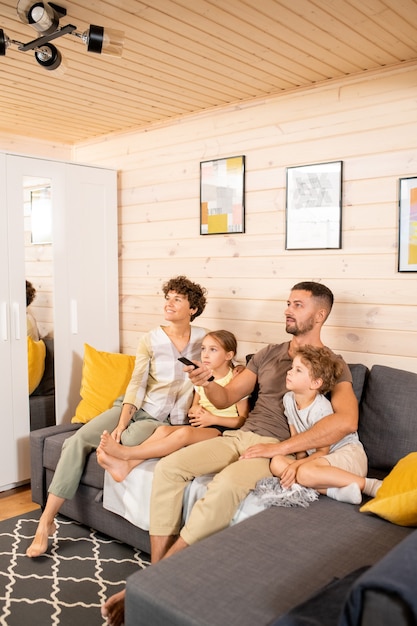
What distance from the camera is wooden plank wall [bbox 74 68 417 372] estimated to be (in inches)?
118

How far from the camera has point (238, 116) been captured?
3.62m

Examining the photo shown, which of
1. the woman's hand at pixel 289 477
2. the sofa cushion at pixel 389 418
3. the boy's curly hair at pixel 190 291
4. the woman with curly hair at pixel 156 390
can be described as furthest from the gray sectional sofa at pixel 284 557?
the boy's curly hair at pixel 190 291

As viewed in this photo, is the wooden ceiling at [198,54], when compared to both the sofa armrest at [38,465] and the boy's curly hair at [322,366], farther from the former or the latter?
the sofa armrest at [38,465]

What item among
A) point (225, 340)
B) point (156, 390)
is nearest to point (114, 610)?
point (156, 390)

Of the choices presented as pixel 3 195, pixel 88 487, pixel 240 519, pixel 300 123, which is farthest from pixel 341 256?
pixel 3 195

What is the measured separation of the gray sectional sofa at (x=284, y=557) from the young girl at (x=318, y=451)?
8 cm

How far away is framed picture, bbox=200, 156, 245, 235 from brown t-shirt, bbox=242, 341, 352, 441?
0.90 metres

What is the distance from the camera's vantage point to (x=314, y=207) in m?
3.26

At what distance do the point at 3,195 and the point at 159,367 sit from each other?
56.1 inches

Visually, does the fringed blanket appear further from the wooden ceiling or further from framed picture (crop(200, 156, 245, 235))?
the wooden ceiling

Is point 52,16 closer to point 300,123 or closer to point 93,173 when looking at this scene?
point 300,123

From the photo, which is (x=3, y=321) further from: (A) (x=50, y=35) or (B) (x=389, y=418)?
(B) (x=389, y=418)

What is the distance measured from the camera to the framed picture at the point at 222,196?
3605 mm

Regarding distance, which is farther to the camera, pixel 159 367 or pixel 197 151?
pixel 197 151
